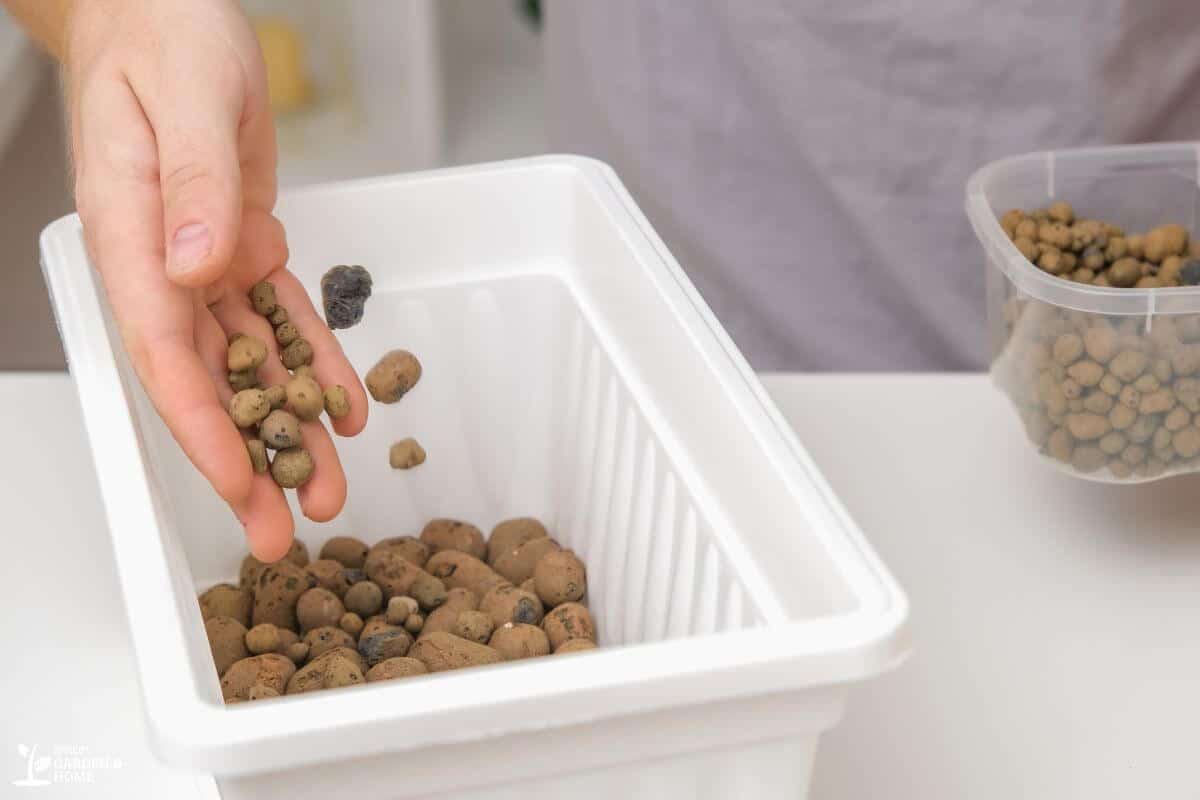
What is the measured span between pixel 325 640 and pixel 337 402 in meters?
0.14

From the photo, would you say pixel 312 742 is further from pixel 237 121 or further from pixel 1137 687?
pixel 1137 687

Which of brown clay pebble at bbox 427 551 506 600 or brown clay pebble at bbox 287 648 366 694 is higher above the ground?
brown clay pebble at bbox 287 648 366 694

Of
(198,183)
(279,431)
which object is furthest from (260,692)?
(198,183)

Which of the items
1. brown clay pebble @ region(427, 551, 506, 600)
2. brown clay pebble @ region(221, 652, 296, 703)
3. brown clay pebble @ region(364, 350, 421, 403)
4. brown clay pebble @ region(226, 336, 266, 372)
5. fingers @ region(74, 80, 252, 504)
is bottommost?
brown clay pebble @ region(427, 551, 506, 600)

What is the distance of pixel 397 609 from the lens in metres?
0.76

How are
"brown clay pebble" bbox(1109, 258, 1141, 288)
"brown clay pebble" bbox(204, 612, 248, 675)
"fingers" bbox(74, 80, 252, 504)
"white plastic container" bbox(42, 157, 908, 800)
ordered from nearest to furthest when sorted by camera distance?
1. "white plastic container" bbox(42, 157, 908, 800)
2. "fingers" bbox(74, 80, 252, 504)
3. "brown clay pebble" bbox(204, 612, 248, 675)
4. "brown clay pebble" bbox(1109, 258, 1141, 288)

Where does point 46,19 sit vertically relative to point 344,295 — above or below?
above

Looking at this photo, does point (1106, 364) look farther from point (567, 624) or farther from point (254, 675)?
point (254, 675)

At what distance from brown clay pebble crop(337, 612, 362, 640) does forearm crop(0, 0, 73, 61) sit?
0.39 meters

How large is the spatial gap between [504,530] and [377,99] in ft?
3.99

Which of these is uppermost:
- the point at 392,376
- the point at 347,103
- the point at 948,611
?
the point at 392,376

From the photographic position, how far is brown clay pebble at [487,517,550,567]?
32.5 inches

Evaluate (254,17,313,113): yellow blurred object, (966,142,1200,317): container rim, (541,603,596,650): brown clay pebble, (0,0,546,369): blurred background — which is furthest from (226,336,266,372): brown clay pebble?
(254,17,313,113): yellow blurred object

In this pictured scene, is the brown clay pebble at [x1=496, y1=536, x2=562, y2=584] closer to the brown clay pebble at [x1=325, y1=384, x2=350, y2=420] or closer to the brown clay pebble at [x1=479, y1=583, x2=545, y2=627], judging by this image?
the brown clay pebble at [x1=479, y1=583, x2=545, y2=627]
